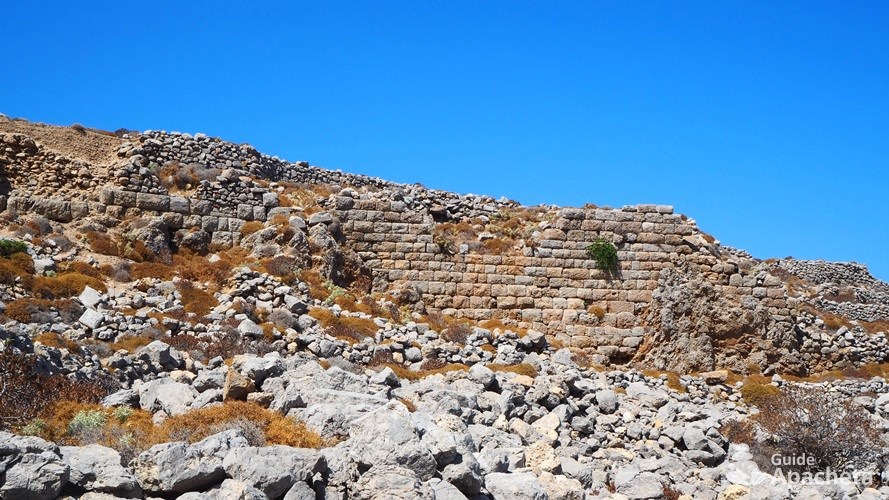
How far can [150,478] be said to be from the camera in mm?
6125

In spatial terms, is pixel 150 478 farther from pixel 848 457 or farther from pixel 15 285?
pixel 15 285

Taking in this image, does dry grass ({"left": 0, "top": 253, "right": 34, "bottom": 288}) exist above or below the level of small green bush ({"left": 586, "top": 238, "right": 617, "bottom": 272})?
below

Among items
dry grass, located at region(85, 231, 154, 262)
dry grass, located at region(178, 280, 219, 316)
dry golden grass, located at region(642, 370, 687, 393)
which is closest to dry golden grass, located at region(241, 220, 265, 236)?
dry grass, located at region(85, 231, 154, 262)

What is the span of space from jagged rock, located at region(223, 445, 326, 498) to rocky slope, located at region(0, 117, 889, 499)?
0.02 meters

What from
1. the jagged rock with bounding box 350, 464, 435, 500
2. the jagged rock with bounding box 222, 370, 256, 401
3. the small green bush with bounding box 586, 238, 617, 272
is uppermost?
the small green bush with bounding box 586, 238, 617, 272

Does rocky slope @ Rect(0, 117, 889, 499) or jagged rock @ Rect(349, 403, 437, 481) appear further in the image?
rocky slope @ Rect(0, 117, 889, 499)

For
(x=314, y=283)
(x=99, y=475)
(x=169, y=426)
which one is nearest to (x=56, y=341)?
(x=169, y=426)

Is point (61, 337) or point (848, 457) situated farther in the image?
point (61, 337)

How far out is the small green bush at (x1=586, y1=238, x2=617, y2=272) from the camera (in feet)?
67.5

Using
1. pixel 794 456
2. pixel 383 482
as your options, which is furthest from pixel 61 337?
pixel 794 456

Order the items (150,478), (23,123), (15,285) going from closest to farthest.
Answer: (150,478), (15,285), (23,123)

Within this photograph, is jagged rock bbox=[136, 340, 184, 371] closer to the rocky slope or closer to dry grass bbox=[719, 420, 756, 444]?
the rocky slope

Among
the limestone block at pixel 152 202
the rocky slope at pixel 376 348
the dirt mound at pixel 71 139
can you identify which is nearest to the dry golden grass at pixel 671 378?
the rocky slope at pixel 376 348

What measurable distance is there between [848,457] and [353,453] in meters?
8.06
